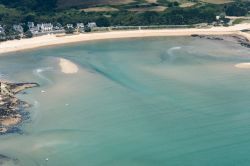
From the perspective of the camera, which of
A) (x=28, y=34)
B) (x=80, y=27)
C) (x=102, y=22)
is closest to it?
(x=28, y=34)

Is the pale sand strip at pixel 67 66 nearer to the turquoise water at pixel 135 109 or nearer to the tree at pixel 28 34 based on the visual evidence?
the turquoise water at pixel 135 109

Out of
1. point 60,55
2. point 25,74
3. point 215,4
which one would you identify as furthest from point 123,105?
point 215,4

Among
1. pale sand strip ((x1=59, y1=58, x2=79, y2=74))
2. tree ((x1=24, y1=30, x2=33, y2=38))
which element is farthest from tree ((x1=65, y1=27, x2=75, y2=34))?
pale sand strip ((x1=59, y1=58, x2=79, y2=74))

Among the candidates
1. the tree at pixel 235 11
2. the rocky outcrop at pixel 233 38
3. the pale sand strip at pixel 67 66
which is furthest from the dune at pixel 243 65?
the tree at pixel 235 11

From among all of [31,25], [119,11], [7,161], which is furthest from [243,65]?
[31,25]

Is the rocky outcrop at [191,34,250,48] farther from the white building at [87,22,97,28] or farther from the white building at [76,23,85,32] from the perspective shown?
the white building at [76,23,85,32]

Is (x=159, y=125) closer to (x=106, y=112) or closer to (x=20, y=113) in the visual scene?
(x=106, y=112)

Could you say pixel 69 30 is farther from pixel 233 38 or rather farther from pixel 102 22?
pixel 233 38
